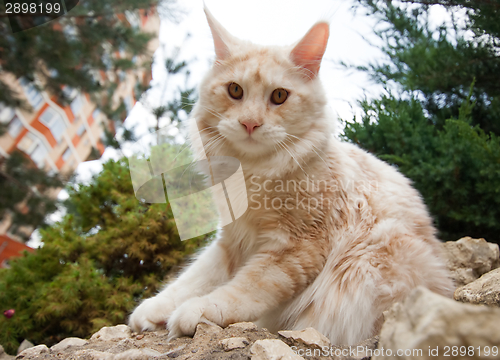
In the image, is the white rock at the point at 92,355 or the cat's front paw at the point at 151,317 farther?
the cat's front paw at the point at 151,317

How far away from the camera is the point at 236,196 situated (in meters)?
1.42

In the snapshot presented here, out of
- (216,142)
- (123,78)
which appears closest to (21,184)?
(123,78)

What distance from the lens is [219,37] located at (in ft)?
4.65

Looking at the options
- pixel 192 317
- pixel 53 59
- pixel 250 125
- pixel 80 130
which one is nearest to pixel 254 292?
pixel 192 317

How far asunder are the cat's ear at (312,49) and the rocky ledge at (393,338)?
3.23 feet

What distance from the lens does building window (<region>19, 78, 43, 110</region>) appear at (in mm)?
2685

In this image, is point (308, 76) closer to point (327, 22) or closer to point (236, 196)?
point (327, 22)

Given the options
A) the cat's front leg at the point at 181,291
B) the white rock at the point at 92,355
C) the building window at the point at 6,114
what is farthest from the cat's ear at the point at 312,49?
the building window at the point at 6,114

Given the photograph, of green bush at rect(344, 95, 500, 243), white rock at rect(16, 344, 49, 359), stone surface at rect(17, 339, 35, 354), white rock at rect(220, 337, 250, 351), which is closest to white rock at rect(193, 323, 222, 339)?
white rock at rect(220, 337, 250, 351)

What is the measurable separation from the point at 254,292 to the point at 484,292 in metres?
0.69

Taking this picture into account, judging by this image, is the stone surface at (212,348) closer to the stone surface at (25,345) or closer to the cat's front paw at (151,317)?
the cat's front paw at (151,317)

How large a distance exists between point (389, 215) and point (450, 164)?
85 cm

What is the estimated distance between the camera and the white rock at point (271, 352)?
84 centimetres

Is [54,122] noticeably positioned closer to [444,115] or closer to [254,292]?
[254,292]
